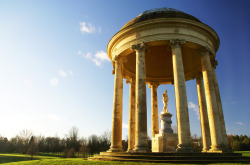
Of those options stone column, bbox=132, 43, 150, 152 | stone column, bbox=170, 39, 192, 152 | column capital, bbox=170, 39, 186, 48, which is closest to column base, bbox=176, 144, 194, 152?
stone column, bbox=170, 39, 192, 152

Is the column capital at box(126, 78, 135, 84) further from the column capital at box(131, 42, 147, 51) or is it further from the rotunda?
the column capital at box(131, 42, 147, 51)

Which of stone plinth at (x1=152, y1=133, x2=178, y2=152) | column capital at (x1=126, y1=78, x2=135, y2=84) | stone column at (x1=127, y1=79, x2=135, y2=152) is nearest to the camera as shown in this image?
stone plinth at (x1=152, y1=133, x2=178, y2=152)

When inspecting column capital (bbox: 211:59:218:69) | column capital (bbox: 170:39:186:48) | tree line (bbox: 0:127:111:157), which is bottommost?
tree line (bbox: 0:127:111:157)

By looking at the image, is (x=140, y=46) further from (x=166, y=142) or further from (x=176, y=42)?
(x=166, y=142)

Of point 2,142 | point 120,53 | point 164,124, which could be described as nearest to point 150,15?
point 120,53

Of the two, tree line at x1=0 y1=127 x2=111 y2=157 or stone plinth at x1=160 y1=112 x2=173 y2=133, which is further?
tree line at x1=0 y1=127 x2=111 y2=157

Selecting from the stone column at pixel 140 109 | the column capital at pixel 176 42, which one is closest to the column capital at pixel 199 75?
the column capital at pixel 176 42

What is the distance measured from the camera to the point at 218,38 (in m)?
35.9

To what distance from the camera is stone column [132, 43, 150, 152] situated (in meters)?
25.8

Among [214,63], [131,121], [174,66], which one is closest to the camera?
[174,66]

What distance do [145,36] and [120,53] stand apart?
6.59m

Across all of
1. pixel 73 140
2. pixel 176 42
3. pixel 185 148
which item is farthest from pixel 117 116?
pixel 73 140

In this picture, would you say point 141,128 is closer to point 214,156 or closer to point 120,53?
point 214,156

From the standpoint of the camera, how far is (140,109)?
27.5 m
